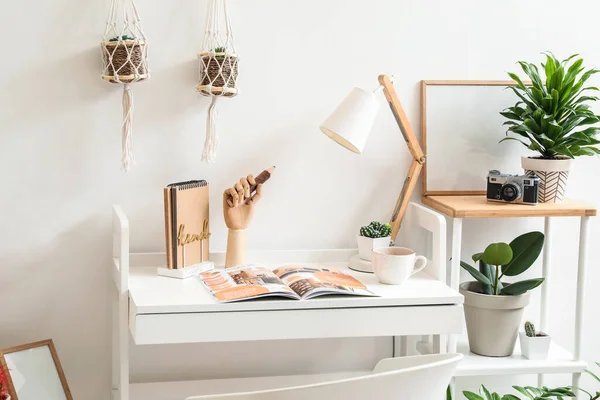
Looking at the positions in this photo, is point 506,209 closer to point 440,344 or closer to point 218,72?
point 440,344

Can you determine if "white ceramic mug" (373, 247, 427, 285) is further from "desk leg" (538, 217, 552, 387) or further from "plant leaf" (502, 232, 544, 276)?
"desk leg" (538, 217, 552, 387)

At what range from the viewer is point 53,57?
6.92 feet

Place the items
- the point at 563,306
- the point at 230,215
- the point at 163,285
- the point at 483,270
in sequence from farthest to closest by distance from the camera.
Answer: the point at 563,306, the point at 483,270, the point at 230,215, the point at 163,285

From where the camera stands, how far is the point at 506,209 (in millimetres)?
2094

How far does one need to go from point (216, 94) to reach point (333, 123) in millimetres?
326

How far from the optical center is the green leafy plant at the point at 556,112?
2.14m

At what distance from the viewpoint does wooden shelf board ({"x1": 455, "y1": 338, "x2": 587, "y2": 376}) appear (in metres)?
2.11

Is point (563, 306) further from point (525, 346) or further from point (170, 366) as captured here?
point (170, 366)

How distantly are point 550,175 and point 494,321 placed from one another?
434mm

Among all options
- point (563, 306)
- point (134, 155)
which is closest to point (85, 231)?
point (134, 155)

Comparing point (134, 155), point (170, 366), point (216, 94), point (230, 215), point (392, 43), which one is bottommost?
point (170, 366)

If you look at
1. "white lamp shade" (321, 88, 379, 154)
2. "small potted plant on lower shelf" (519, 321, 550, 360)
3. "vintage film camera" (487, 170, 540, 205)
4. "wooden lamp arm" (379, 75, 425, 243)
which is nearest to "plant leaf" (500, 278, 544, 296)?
"small potted plant on lower shelf" (519, 321, 550, 360)

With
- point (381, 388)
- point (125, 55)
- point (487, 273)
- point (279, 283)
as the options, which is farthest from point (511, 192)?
point (125, 55)

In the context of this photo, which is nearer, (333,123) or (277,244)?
(333,123)
